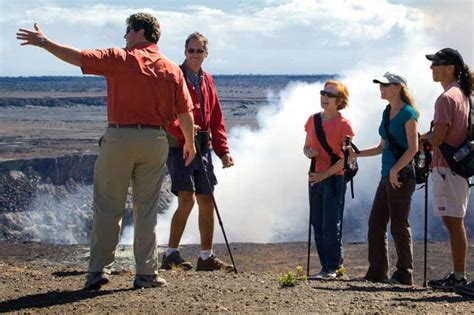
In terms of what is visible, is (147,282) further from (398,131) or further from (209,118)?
(398,131)

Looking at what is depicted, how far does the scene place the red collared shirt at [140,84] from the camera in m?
6.20

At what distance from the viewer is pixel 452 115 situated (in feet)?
23.1

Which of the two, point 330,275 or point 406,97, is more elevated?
point 406,97

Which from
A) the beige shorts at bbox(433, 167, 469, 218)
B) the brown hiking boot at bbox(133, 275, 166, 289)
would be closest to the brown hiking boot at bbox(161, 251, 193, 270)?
the brown hiking boot at bbox(133, 275, 166, 289)

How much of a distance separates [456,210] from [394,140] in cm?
74

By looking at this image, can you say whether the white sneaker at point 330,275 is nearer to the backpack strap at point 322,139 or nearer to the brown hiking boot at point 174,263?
the backpack strap at point 322,139

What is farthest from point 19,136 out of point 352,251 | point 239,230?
point 352,251

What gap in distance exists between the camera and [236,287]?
6.90 metres

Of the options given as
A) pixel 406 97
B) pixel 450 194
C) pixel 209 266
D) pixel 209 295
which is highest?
pixel 406 97

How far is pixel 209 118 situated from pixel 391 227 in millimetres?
1875

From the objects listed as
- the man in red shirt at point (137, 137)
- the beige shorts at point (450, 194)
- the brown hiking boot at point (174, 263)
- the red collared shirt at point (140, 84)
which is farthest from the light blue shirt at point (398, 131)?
the brown hiking boot at point (174, 263)

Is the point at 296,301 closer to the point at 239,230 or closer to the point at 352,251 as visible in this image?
the point at 352,251

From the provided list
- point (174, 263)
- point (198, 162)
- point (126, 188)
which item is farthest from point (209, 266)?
point (126, 188)

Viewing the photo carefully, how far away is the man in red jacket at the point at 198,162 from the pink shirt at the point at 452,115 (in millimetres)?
1971
